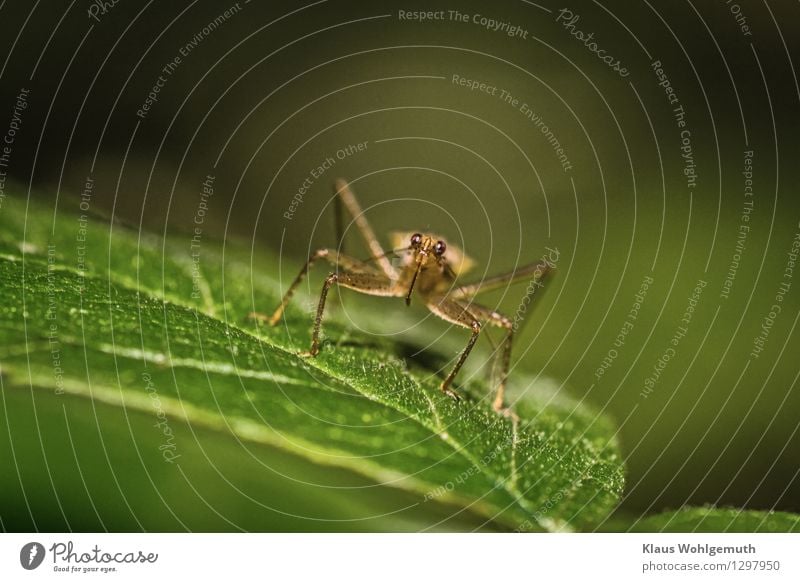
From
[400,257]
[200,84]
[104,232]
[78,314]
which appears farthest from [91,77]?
[78,314]

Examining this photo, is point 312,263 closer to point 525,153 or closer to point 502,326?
point 502,326

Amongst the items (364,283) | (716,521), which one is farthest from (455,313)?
(716,521)

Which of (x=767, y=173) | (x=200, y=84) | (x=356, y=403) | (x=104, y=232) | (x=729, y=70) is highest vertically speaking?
(x=729, y=70)
